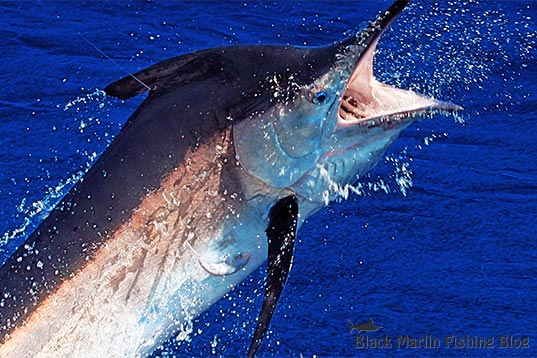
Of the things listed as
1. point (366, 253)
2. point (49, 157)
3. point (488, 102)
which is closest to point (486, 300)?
point (366, 253)

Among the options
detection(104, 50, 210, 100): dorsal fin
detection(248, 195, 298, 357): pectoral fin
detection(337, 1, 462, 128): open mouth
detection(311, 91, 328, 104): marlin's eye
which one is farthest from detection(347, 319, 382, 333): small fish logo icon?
detection(104, 50, 210, 100): dorsal fin

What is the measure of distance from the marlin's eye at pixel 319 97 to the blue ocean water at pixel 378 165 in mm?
335

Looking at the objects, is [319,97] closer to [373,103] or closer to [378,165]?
[373,103]

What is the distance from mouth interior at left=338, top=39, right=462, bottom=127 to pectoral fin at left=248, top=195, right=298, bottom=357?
0.40 metres

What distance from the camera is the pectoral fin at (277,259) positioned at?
3402 millimetres

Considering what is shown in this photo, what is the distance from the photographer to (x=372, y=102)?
11.3 ft

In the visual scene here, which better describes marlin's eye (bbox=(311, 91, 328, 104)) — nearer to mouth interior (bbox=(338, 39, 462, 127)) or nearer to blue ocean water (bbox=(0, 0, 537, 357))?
mouth interior (bbox=(338, 39, 462, 127))

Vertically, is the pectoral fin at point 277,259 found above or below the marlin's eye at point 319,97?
below

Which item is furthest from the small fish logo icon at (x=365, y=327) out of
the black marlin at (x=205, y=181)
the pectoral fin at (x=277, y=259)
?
the pectoral fin at (x=277, y=259)

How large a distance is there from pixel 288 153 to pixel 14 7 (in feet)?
18.8

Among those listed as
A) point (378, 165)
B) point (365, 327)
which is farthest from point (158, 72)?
point (378, 165)

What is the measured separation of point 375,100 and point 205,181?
702 millimetres

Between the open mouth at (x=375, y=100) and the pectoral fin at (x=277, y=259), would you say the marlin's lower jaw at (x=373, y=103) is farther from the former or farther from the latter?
the pectoral fin at (x=277, y=259)

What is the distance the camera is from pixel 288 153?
3.39m
